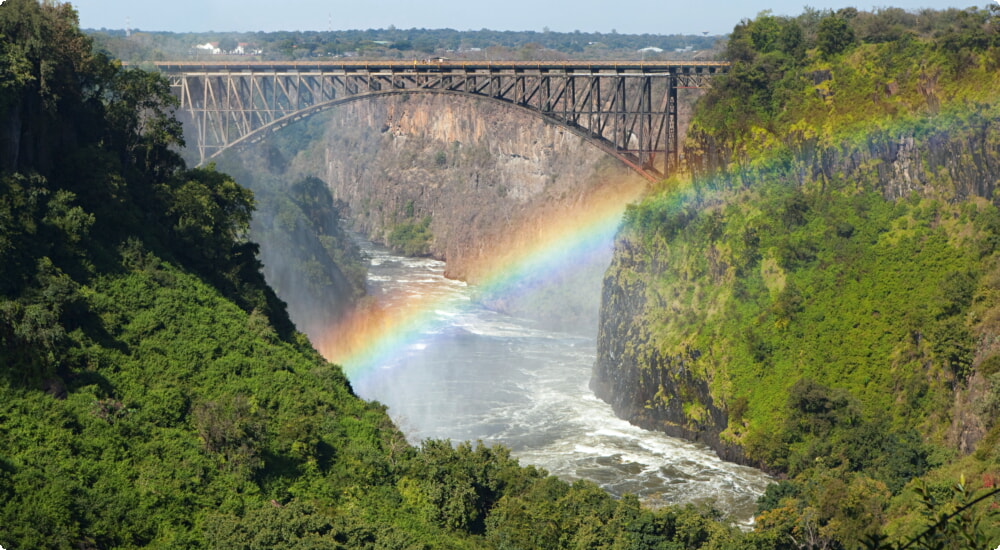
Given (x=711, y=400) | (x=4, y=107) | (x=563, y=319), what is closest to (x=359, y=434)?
(x=4, y=107)

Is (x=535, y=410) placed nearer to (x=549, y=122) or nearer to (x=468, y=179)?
(x=549, y=122)

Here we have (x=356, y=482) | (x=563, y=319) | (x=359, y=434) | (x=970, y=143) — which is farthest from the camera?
(x=563, y=319)

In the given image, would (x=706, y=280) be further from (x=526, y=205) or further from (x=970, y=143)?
(x=526, y=205)

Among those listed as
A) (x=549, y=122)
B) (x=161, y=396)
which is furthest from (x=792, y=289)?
(x=161, y=396)

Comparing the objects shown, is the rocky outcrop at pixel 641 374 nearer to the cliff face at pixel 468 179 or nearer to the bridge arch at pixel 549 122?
the bridge arch at pixel 549 122

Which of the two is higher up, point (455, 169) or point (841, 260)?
point (841, 260)

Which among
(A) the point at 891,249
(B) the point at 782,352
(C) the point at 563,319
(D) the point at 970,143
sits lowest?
(C) the point at 563,319

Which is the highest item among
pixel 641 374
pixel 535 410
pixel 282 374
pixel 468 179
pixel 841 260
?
pixel 282 374
